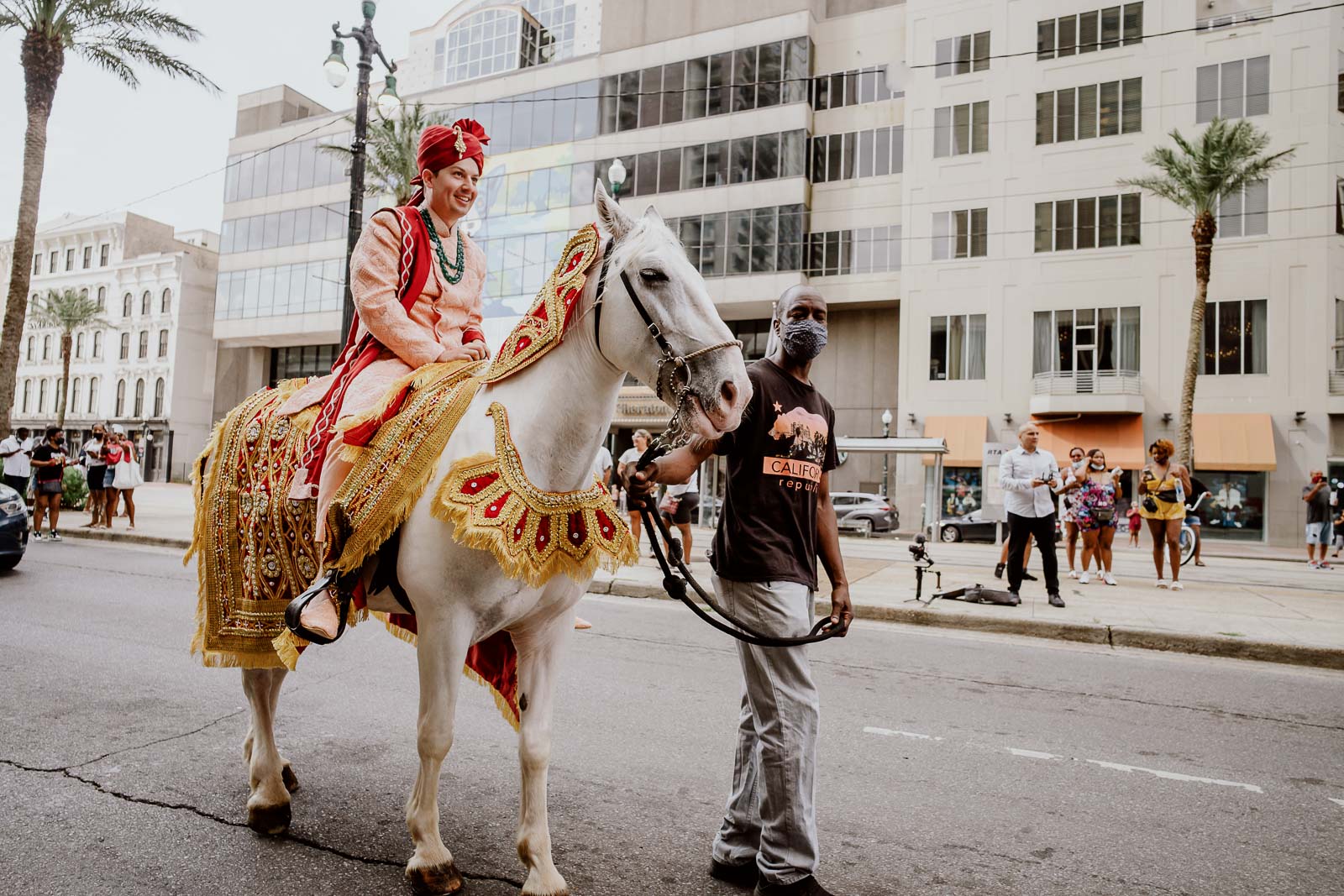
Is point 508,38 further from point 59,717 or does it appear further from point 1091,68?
point 59,717

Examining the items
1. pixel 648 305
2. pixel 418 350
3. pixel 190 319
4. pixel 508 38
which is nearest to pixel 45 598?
pixel 418 350

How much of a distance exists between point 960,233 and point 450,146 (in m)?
30.8

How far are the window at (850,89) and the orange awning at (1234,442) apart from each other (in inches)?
652

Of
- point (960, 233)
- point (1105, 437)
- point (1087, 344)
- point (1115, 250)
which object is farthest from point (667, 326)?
point (960, 233)

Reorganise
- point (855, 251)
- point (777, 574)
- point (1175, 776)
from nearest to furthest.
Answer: point (777, 574)
point (1175, 776)
point (855, 251)

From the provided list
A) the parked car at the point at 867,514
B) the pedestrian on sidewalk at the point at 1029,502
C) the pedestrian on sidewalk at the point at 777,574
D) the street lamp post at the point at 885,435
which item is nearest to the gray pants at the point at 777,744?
the pedestrian on sidewalk at the point at 777,574

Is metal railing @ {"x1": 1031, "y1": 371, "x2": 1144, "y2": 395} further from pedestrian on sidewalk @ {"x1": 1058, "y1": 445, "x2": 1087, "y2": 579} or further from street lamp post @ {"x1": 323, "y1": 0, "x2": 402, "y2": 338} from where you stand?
street lamp post @ {"x1": 323, "y1": 0, "x2": 402, "y2": 338}

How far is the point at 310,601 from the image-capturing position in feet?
9.27

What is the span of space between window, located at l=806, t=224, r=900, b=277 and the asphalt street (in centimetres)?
2759

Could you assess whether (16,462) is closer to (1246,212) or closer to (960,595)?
(960,595)

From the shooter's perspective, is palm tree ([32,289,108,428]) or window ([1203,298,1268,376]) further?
palm tree ([32,289,108,428])

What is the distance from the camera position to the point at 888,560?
1459 centimetres

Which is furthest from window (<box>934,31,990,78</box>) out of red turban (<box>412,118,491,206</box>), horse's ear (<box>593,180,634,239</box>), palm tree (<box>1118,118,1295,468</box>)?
horse's ear (<box>593,180,634,239</box>)

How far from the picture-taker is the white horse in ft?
8.20
